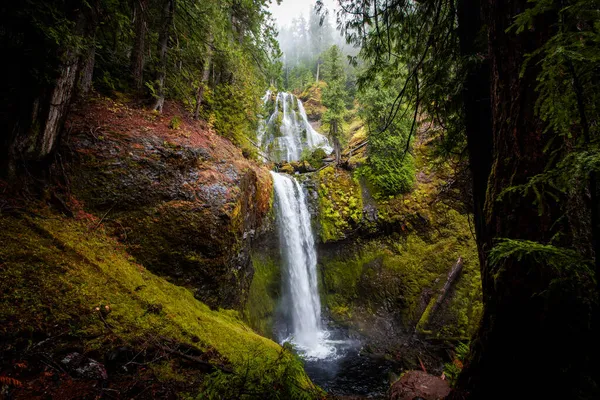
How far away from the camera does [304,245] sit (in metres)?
12.4

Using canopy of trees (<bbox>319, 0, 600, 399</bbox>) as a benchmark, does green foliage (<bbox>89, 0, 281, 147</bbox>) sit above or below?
above

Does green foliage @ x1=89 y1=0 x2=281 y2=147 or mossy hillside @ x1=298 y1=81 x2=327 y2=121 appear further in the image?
mossy hillside @ x1=298 y1=81 x2=327 y2=121

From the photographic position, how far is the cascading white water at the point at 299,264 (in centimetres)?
1089

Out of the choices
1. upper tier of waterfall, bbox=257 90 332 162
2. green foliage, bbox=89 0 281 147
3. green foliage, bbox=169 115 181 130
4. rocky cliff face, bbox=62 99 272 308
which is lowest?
rocky cliff face, bbox=62 99 272 308

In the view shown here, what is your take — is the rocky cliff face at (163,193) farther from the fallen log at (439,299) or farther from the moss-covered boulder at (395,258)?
the fallen log at (439,299)

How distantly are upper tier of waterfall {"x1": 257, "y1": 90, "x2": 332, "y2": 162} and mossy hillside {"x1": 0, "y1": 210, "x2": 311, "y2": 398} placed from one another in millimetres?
21857

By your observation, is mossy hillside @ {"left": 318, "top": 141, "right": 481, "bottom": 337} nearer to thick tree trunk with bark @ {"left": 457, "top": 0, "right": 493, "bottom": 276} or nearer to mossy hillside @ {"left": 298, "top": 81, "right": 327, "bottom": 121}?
thick tree trunk with bark @ {"left": 457, "top": 0, "right": 493, "bottom": 276}

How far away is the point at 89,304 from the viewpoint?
111 inches

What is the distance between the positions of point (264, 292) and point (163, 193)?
645cm

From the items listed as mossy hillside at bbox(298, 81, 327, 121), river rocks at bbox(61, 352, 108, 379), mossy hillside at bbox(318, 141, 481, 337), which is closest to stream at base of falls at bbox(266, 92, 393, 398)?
mossy hillside at bbox(318, 141, 481, 337)

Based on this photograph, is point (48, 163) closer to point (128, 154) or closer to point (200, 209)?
point (128, 154)

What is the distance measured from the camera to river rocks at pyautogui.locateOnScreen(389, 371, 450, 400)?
329cm

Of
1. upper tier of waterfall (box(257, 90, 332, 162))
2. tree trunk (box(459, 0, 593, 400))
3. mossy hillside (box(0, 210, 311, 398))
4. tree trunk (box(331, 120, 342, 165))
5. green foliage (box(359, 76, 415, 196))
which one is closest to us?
tree trunk (box(459, 0, 593, 400))

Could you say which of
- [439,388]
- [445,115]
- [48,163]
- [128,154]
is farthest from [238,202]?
[439,388]
